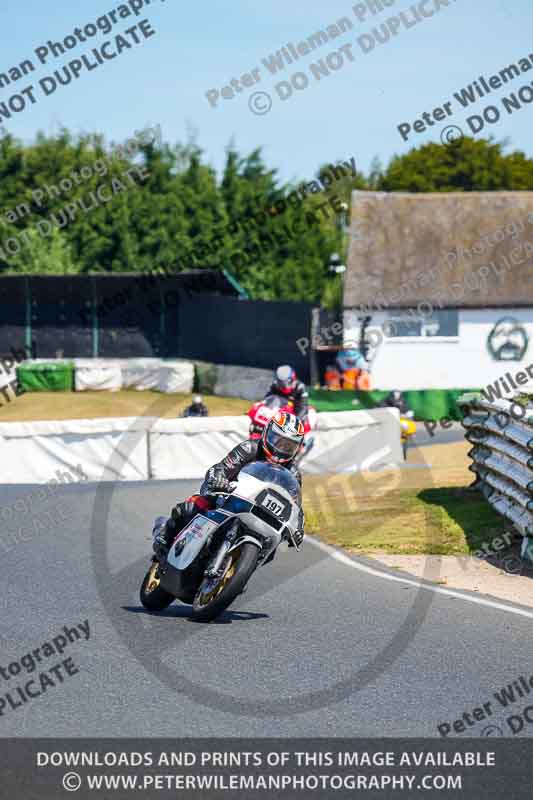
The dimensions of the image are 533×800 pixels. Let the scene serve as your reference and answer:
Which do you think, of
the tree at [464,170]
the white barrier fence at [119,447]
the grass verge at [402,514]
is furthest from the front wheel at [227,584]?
the tree at [464,170]

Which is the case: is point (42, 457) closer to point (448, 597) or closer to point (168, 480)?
point (168, 480)

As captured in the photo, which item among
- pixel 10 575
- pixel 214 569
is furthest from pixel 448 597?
pixel 10 575

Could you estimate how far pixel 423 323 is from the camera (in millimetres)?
43250

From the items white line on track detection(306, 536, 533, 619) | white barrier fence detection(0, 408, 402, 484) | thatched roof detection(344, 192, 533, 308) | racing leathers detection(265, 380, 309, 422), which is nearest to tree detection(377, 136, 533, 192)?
thatched roof detection(344, 192, 533, 308)

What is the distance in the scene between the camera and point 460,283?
143 feet

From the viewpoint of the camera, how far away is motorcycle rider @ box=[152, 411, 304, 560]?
910 centimetres

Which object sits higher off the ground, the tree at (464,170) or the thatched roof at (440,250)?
the tree at (464,170)

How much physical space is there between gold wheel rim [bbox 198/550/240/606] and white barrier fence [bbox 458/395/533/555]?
12.8 feet

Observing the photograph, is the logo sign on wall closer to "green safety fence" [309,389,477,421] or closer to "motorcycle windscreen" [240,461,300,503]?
"green safety fence" [309,389,477,421]

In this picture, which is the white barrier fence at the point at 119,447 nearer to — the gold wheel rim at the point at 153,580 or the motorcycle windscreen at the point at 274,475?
the gold wheel rim at the point at 153,580

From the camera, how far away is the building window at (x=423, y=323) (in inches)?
1688

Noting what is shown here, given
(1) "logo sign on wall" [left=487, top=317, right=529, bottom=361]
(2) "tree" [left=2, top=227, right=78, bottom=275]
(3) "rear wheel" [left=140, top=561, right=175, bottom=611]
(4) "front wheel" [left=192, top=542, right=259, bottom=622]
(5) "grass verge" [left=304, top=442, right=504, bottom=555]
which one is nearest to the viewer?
(4) "front wheel" [left=192, top=542, right=259, bottom=622]

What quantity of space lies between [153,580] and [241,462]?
105 cm
